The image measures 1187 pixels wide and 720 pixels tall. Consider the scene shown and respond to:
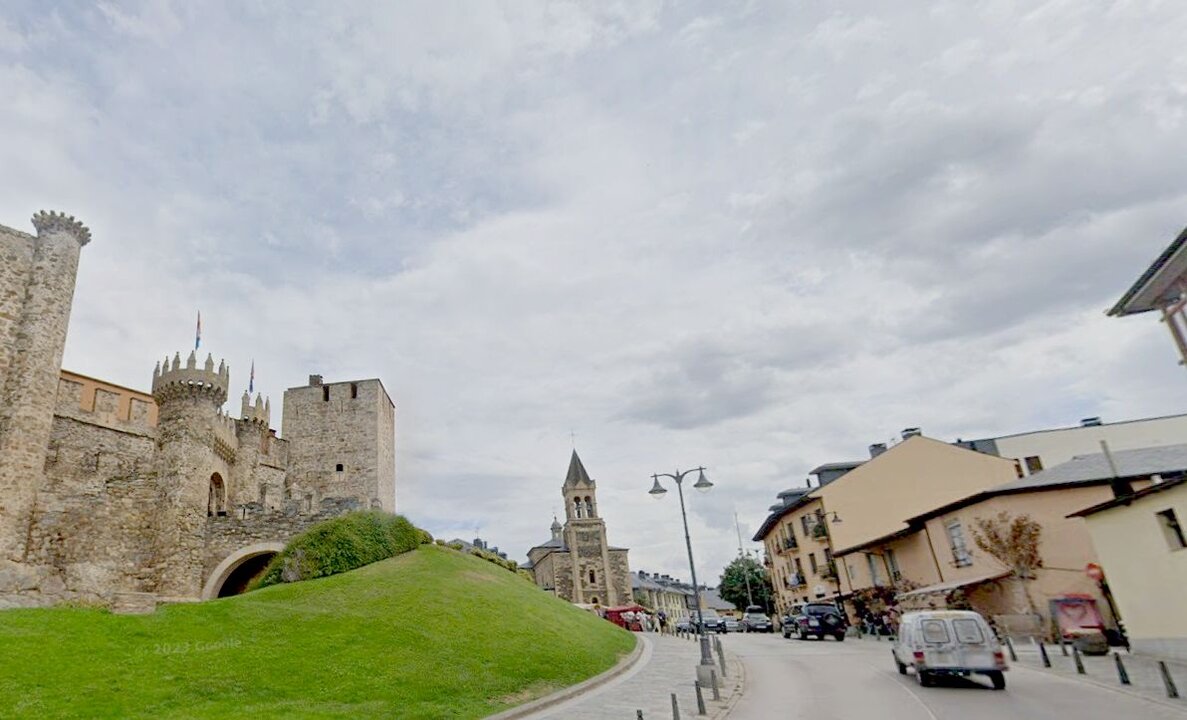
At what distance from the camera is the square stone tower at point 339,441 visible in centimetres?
4291

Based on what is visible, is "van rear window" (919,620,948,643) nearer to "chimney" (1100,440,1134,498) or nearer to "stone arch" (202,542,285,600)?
"chimney" (1100,440,1134,498)

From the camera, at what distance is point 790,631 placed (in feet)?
111

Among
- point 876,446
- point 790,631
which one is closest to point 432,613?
point 790,631

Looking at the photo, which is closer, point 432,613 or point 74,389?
point 432,613

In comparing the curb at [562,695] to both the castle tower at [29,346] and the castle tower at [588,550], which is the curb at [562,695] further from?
the castle tower at [588,550]

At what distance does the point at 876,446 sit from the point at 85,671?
4966cm

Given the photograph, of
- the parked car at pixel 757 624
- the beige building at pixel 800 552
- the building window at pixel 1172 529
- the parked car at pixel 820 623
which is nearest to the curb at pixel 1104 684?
the building window at pixel 1172 529

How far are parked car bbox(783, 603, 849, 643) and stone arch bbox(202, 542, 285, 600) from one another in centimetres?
2502

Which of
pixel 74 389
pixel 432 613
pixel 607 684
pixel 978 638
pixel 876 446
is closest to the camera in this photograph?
pixel 978 638

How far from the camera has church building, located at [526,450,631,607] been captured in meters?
72.3

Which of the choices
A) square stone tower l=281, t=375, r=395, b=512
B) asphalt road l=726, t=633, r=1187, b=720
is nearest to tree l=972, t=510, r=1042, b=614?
asphalt road l=726, t=633, r=1187, b=720

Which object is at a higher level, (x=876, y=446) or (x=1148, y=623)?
(x=876, y=446)

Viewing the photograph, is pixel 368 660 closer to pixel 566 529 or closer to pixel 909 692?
pixel 909 692

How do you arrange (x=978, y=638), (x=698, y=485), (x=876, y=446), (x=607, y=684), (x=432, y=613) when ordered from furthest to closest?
(x=876, y=446), (x=698, y=485), (x=432, y=613), (x=607, y=684), (x=978, y=638)
